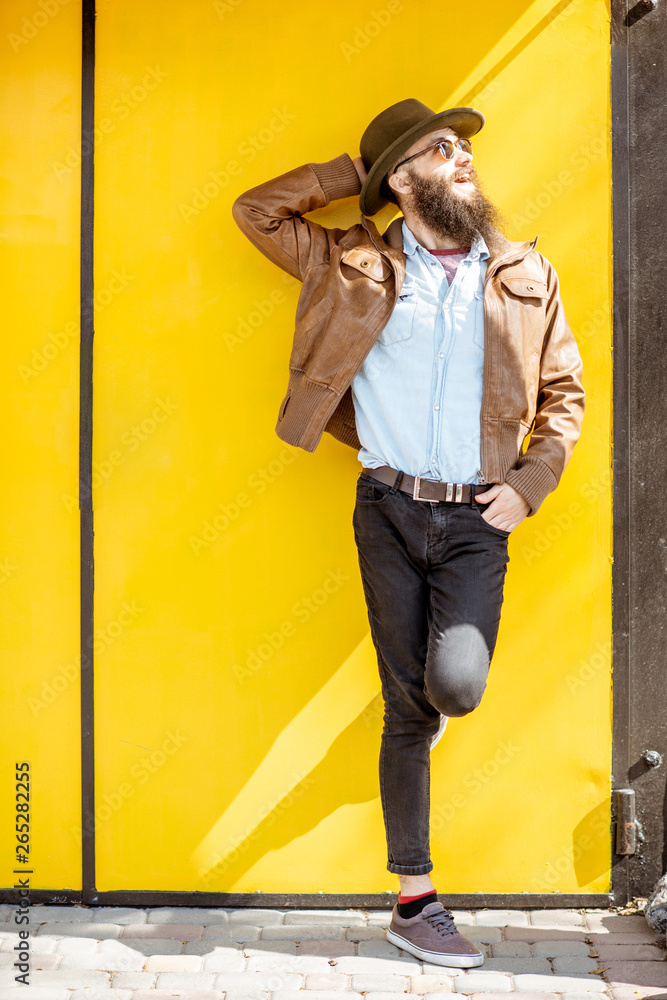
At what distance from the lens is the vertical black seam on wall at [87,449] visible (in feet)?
11.3

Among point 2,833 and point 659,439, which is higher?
point 659,439

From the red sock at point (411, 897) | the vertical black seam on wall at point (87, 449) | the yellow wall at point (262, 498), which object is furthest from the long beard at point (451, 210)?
the red sock at point (411, 897)

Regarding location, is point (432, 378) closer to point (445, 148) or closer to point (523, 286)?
point (523, 286)

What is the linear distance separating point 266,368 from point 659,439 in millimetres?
1427

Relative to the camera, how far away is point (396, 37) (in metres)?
3.38

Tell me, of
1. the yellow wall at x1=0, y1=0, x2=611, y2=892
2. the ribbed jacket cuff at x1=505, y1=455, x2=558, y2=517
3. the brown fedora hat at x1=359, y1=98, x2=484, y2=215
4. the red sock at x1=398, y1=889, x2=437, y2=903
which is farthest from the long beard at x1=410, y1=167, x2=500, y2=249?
the red sock at x1=398, y1=889, x2=437, y2=903

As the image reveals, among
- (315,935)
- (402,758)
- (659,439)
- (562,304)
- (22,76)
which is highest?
(22,76)

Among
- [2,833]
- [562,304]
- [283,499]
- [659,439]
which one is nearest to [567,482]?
[659,439]

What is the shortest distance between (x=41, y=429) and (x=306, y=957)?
2.04 m

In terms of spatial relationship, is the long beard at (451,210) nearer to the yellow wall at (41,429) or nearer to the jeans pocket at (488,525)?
the jeans pocket at (488,525)

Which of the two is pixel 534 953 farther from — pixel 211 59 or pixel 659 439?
pixel 211 59

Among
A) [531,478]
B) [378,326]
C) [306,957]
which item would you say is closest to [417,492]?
[531,478]

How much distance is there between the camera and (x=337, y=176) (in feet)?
10.6

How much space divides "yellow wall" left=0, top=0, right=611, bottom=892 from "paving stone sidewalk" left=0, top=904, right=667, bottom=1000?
0.45 ft
